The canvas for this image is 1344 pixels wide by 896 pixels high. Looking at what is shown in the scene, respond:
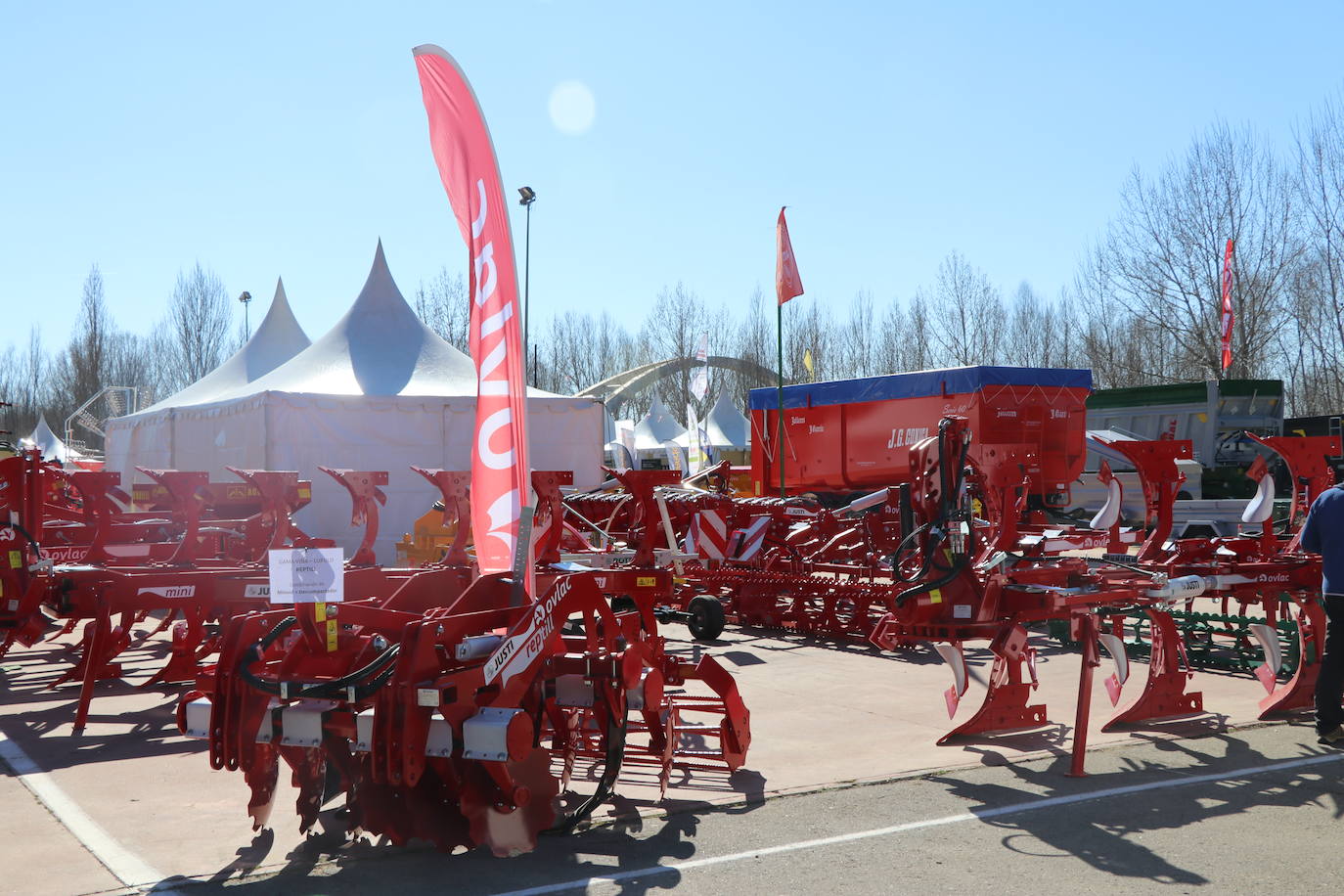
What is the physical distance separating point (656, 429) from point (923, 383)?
30316 millimetres

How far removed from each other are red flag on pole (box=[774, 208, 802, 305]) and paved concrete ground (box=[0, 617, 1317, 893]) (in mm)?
10245

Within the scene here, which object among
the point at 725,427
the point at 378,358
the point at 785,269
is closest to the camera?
the point at 785,269

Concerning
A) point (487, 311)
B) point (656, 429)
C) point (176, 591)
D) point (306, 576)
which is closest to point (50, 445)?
point (656, 429)

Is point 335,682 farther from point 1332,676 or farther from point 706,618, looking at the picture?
point 706,618

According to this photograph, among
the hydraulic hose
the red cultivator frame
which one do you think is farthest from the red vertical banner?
the hydraulic hose

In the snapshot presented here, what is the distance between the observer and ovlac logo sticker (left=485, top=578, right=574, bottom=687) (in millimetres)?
4871

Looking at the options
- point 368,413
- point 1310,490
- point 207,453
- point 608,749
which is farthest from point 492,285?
point 207,453

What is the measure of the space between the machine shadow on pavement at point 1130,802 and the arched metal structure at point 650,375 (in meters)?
49.2

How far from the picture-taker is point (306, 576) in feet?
15.9

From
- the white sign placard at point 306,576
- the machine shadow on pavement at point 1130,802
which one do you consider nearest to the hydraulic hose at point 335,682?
the white sign placard at point 306,576

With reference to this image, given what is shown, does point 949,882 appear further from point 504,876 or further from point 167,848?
point 167,848

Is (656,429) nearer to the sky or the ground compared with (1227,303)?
nearer to the ground

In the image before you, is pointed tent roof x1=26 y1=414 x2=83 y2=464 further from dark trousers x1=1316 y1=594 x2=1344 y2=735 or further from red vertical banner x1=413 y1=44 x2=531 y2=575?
dark trousers x1=1316 y1=594 x2=1344 y2=735

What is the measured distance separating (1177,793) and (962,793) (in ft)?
3.71
